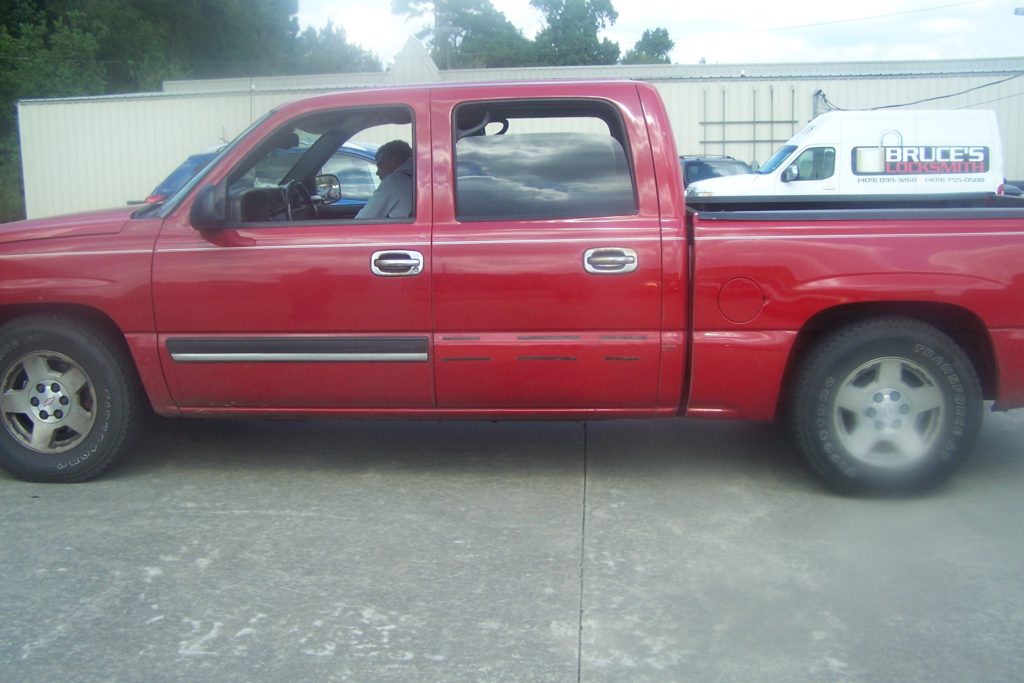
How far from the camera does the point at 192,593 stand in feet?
12.7

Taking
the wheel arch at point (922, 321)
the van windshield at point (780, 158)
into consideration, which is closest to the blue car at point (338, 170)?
the wheel arch at point (922, 321)

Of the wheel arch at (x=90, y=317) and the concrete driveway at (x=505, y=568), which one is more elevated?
the wheel arch at (x=90, y=317)

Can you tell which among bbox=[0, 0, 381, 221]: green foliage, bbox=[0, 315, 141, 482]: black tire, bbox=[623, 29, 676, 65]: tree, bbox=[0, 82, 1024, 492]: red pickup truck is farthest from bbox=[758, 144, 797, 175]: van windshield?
bbox=[623, 29, 676, 65]: tree

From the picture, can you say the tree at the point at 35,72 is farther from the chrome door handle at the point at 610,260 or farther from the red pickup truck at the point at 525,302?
the chrome door handle at the point at 610,260

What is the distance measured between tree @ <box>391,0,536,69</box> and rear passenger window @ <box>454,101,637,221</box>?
7999 cm

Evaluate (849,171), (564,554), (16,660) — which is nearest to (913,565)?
(564,554)

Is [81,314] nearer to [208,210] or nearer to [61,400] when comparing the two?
[61,400]

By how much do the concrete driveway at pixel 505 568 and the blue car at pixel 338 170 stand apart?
59.0 inches

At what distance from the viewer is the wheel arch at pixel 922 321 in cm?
474

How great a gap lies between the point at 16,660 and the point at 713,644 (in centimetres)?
226

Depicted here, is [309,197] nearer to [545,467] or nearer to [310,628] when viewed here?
[545,467]

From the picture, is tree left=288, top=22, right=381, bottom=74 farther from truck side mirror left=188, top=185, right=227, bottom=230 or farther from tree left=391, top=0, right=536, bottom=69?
truck side mirror left=188, top=185, right=227, bottom=230

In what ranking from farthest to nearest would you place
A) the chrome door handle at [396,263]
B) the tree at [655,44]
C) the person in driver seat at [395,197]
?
the tree at [655,44]
the person in driver seat at [395,197]
the chrome door handle at [396,263]

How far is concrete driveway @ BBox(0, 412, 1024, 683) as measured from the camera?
11.1 ft
